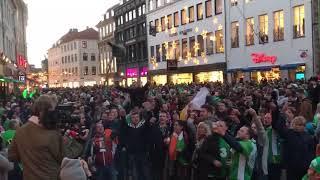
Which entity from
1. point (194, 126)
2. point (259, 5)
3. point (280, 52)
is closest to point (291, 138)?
point (194, 126)

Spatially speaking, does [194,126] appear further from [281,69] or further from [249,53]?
[249,53]

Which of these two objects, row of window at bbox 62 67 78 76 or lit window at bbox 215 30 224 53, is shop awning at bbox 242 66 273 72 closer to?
lit window at bbox 215 30 224 53

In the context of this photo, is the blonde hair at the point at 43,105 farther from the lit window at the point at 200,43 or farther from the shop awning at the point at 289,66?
the lit window at the point at 200,43

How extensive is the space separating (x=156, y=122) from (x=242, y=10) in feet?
102

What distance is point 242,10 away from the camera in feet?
131

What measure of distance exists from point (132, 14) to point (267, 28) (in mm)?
31544

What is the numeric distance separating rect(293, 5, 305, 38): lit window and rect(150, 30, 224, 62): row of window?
986 centimetres

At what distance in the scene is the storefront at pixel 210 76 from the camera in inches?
1730

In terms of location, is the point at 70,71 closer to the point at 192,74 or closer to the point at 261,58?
the point at 192,74

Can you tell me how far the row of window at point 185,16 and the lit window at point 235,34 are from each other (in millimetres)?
2643

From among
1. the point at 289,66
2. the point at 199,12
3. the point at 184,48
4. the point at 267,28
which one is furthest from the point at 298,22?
the point at 184,48

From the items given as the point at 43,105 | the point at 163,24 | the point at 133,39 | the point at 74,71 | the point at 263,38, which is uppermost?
the point at 163,24

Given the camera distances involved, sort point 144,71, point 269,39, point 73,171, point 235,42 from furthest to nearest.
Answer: point 144,71 → point 235,42 → point 269,39 → point 73,171

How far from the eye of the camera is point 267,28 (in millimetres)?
37406
